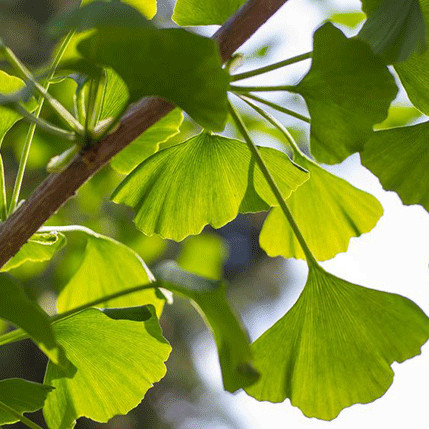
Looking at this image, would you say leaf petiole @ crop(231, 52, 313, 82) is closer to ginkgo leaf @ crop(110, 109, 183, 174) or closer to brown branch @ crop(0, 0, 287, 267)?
brown branch @ crop(0, 0, 287, 267)

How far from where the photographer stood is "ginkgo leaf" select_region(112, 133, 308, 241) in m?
0.55

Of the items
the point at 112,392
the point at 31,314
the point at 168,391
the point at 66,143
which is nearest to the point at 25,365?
the point at 168,391

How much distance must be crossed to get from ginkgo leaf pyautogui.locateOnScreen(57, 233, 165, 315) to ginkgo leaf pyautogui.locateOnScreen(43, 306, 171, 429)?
0.06 meters

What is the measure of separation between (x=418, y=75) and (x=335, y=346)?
0.65 ft

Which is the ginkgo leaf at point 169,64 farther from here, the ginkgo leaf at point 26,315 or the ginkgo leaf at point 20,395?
the ginkgo leaf at point 20,395

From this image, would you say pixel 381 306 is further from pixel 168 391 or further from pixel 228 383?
pixel 168 391

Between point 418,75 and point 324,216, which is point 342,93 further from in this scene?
point 324,216

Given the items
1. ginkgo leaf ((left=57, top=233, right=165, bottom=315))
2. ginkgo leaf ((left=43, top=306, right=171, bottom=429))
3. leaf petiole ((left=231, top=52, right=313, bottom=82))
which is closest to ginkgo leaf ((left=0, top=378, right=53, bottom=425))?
ginkgo leaf ((left=43, top=306, right=171, bottom=429))

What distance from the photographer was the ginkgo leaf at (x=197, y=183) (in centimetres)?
55

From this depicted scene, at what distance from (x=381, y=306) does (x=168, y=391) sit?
3501 mm

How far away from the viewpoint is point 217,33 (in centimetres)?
45

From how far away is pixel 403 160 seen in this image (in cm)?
53

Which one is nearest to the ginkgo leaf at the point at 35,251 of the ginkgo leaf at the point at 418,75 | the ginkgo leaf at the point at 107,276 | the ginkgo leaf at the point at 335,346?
the ginkgo leaf at the point at 107,276

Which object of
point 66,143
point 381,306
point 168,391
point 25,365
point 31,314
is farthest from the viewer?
point 168,391
